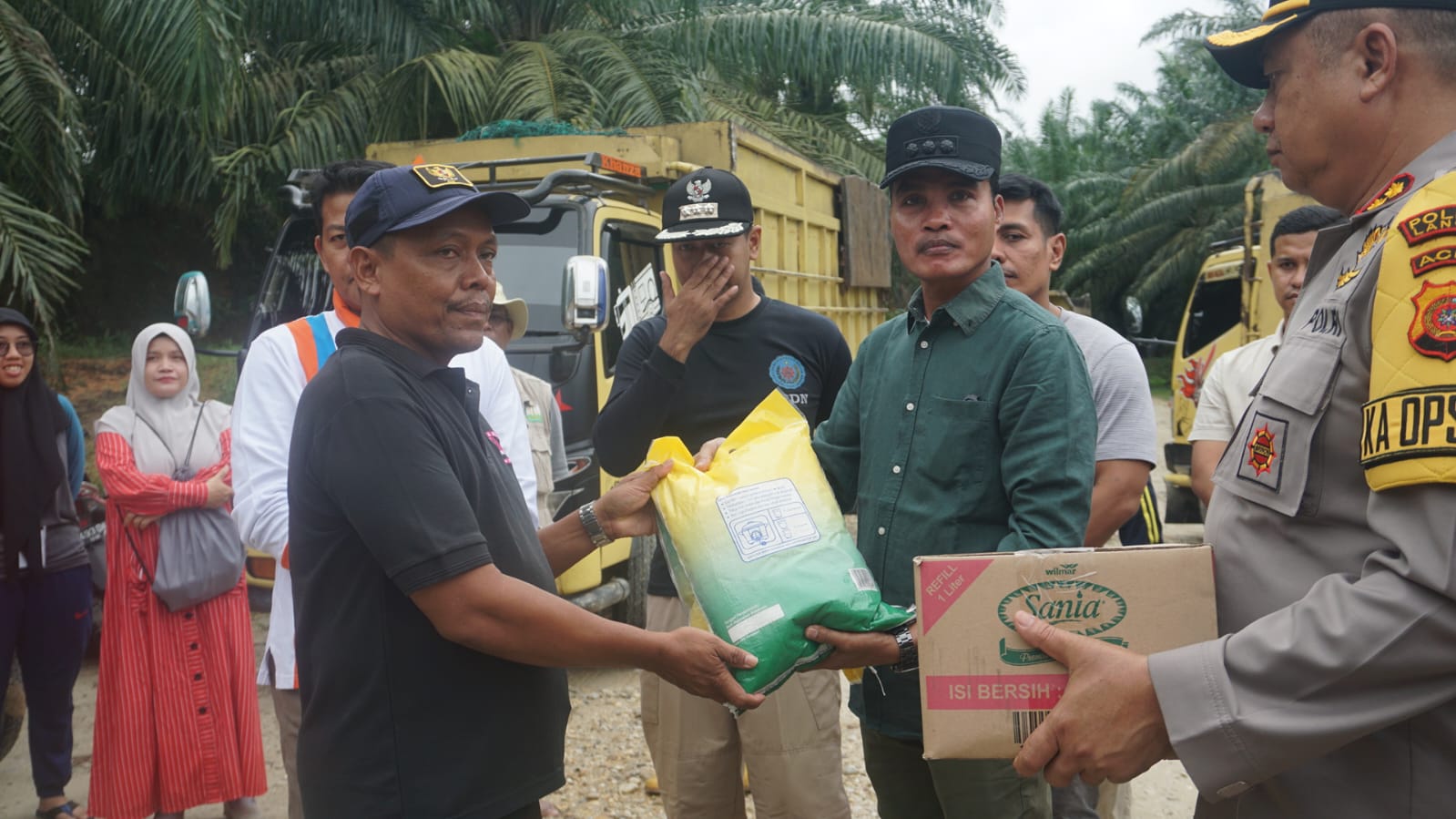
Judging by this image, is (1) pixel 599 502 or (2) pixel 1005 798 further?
(1) pixel 599 502

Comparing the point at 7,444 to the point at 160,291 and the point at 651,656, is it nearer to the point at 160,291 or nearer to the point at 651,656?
the point at 651,656

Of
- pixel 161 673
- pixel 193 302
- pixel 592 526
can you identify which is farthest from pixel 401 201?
pixel 193 302

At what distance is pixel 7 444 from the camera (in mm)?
4277

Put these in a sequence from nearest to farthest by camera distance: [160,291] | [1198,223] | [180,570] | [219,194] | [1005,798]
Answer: [1005,798]
[180,570]
[219,194]
[160,291]
[1198,223]

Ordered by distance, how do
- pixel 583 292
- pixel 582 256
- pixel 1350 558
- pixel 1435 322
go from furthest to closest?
1. pixel 582 256
2. pixel 583 292
3. pixel 1350 558
4. pixel 1435 322

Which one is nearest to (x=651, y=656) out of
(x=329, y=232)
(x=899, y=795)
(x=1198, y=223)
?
(x=899, y=795)

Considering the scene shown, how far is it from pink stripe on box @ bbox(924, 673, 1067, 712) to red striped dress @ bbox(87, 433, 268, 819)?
11.0 feet

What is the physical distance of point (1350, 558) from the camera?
4.59ft

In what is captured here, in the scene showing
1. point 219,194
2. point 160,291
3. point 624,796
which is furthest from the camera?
point 160,291

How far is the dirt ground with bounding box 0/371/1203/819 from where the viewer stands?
13.8 ft

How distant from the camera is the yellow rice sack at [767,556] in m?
1.95

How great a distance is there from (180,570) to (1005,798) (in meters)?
3.28

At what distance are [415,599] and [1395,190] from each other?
1.60 m

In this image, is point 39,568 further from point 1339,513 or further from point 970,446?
point 1339,513
